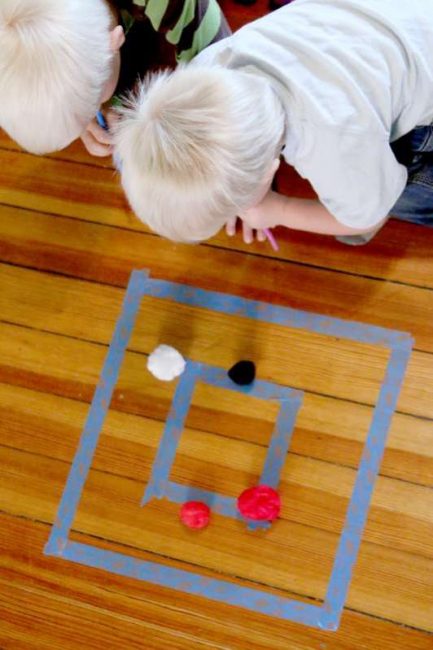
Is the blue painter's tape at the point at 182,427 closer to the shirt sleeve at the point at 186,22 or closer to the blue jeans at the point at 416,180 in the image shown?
the blue jeans at the point at 416,180

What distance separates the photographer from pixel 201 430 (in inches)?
37.6

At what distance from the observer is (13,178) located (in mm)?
1086

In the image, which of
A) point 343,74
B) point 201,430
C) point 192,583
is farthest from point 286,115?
point 192,583

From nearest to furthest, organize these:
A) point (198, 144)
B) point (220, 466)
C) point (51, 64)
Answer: point (198, 144), point (51, 64), point (220, 466)

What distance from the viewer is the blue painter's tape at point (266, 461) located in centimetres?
89

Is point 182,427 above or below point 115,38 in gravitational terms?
below

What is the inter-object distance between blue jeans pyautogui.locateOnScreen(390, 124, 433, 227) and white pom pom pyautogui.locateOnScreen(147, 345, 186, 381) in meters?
0.36

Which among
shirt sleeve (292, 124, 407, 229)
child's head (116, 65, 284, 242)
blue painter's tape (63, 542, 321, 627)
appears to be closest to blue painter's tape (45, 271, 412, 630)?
blue painter's tape (63, 542, 321, 627)

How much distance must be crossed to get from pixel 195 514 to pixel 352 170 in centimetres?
50

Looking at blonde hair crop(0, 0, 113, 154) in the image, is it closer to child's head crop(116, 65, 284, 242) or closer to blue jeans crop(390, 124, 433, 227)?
child's head crop(116, 65, 284, 242)

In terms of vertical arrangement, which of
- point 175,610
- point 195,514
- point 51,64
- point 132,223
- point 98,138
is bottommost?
point 175,610

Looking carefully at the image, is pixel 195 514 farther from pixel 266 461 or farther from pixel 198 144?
pixel 198 144

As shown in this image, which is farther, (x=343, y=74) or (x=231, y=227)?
(x=231, y=227)

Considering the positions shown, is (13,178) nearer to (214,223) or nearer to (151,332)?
(151,332)
